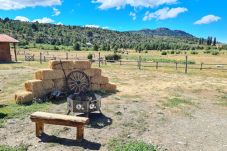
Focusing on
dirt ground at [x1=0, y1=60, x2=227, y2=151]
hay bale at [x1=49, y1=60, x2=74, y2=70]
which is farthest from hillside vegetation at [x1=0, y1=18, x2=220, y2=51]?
dirt ground at [x1=0, y1=60, x2=227, y2=151]

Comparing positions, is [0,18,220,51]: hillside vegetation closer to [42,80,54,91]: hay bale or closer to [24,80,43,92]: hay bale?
[42,80,54,91]: hay bale

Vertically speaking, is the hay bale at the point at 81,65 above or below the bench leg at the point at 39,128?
above

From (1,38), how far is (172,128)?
27.2 meters

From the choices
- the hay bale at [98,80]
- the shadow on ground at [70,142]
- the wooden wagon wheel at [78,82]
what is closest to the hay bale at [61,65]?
the wooden wagon wheel at [78,82]

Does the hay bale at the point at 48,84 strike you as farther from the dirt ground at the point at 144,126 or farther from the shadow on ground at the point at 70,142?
the shadow on ground at the point at 70,142

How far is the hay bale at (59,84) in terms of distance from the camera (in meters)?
13.5

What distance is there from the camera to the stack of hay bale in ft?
40.3

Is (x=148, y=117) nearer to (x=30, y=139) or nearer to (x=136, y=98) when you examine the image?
(x=136, y=98)

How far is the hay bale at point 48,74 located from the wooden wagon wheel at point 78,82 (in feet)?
1.72

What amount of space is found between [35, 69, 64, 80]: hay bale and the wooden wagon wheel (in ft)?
1.72

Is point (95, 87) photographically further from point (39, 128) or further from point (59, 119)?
point (59, 119)

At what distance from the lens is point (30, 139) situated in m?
8.20

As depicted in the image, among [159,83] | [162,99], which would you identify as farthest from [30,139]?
[159,83]

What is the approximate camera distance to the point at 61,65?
537 inches
